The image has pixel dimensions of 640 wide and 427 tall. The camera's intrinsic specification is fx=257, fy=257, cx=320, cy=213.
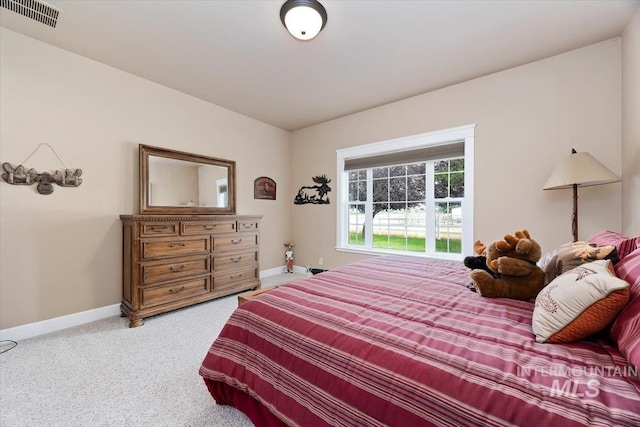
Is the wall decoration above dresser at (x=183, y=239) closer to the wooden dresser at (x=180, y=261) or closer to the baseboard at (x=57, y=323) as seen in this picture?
the wooden dresser at (x=180, y=261)

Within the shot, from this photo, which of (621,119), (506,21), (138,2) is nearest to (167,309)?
(138,2)

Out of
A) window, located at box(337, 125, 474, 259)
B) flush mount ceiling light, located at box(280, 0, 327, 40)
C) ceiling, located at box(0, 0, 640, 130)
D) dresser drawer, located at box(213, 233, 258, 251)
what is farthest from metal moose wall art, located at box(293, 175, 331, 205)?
flush mount ceiling light, located at box(280, 0, 327, 40)

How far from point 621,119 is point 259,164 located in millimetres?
4445

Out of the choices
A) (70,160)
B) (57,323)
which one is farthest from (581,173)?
(57,323)

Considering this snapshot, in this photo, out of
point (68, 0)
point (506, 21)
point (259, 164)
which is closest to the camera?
point (68, 0)

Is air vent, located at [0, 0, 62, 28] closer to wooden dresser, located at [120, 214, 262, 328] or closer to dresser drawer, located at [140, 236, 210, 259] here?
wooden dresser, located at [120, 214, 262, 328]

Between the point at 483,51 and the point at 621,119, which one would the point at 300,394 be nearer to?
the point at 483,51

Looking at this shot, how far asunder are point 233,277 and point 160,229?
115 centimetres

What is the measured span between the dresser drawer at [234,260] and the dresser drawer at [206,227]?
34cm

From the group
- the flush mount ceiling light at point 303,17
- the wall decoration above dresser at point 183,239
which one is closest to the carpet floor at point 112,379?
the wall decoration above dresser at point 183,239

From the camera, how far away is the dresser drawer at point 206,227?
3.08 metres

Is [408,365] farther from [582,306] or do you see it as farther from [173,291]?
[173,291]

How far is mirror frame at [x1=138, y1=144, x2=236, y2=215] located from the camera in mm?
3049

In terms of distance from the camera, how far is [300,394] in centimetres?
104
